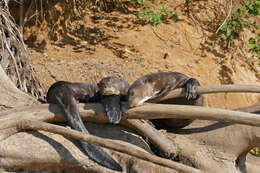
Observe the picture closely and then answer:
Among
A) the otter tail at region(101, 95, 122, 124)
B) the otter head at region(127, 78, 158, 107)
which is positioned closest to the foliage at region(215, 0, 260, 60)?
the otter head at region(127, 78, 158, 107)

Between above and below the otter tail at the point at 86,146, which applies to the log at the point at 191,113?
above

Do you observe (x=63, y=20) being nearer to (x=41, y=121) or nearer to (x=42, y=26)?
(x=42, y=26)

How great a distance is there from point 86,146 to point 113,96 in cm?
49

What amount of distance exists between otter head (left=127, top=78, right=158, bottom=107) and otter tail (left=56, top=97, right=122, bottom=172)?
454mm

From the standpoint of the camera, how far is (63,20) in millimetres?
6609

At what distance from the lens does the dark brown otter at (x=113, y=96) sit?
3151 mm

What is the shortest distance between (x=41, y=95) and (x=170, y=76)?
76.2 inches

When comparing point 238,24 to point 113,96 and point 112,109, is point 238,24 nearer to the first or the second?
point 113,96

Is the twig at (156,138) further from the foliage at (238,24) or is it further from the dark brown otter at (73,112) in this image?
the foliage at (238,24)

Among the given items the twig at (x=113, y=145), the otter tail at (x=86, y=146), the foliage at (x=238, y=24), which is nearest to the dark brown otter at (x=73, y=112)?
the otter tail at (x=86, y=146)

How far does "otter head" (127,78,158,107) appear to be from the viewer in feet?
10.3

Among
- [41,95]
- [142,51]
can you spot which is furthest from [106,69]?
[41,95]

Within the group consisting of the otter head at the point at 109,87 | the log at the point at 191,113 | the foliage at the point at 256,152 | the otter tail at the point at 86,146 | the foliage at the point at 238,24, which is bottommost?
the foliage at the point at 256,152

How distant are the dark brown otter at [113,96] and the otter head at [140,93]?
0.10m
